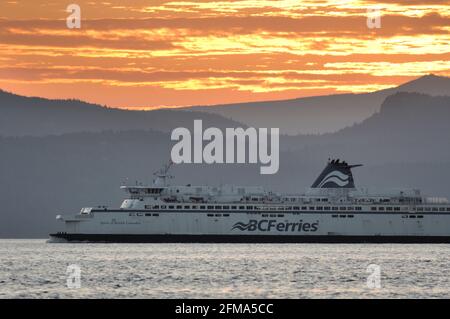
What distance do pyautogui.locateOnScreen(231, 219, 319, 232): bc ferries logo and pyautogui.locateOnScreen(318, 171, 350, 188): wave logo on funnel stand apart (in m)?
7.67

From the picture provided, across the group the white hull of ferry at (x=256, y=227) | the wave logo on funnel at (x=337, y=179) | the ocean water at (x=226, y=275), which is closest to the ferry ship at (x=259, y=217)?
the white hull of ferry at (x=256, y=227)

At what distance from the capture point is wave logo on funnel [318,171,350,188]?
15375 centimetres

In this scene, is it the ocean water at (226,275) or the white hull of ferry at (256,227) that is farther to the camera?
the white hull of ferry at (256,227)

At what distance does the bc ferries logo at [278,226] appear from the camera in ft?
478

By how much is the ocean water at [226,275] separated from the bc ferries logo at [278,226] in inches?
981

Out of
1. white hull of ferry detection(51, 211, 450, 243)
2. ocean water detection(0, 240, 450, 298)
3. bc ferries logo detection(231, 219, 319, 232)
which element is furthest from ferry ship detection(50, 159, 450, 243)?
ocean water detection(0, 240, 450, 298)

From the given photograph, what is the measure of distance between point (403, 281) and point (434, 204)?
73037mm

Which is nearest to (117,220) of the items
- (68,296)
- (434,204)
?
(434,204)

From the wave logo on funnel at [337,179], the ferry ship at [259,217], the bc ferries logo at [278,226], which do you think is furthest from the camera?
the wave logo on funnel at [337,179]

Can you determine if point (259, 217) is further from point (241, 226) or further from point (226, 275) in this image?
point (226, 275)

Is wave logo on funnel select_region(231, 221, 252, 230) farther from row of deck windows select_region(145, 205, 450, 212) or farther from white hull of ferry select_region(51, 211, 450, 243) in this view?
row of deck windows select_region(145, 205, 450, 212)

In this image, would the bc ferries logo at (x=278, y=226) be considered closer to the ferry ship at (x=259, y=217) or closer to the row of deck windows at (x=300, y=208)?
the ferry ship at (x=259, y=217)

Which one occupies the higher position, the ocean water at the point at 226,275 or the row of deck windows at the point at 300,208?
the row of deck windows at the point at 300,208
